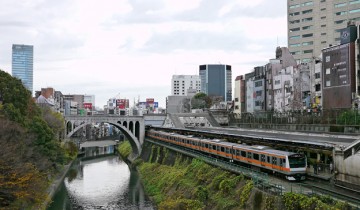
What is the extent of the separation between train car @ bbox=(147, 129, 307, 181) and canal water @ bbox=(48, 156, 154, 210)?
24.9 ft

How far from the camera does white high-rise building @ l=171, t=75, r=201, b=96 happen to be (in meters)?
182

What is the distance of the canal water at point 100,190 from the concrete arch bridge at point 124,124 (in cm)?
831

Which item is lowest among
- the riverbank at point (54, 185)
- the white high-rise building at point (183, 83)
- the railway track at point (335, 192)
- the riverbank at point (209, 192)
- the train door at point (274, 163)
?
the riverbank at point (54, 185)

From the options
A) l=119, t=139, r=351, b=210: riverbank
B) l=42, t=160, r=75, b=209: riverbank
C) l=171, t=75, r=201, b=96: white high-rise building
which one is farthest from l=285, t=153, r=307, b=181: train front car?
l=171, t=75, r=201, b=96: white high-rise building

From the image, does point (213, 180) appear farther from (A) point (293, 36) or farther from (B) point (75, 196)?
(A) point (293, 36)

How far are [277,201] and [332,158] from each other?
5173 mm

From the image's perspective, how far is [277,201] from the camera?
17.9 meters

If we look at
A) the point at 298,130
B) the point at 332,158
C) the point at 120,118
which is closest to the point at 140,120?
the point at 120,118

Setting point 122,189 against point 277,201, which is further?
point 122,189

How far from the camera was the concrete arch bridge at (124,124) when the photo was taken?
68.4 metres

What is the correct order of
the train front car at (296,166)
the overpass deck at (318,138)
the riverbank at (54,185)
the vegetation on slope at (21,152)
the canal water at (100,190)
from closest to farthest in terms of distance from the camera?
the train front car at (296,166)
the vegetation on slope at (21,152)
the overpass deck at (318,138)
the riverbank at (54,185)
the canal water at (100,190)

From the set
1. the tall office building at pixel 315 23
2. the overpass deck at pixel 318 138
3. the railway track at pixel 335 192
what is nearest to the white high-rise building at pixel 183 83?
the tall office building at pixel 315 23

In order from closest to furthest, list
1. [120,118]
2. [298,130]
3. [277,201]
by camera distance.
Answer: [277,201] < [298,130] < [120,118]

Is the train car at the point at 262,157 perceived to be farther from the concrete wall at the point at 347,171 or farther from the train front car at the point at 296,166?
the concrete wall at the point at 347,171
